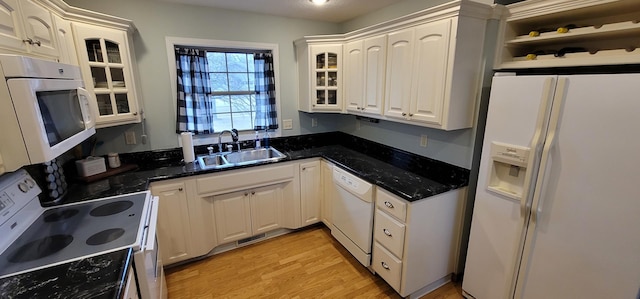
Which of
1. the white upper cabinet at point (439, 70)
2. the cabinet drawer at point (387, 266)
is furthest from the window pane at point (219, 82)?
the cabinet drawer at point (387, 266)

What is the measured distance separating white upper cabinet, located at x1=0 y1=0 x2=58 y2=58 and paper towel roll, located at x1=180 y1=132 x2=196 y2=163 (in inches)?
40.7

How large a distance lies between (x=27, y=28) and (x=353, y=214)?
230cm

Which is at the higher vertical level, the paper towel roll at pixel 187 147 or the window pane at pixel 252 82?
the window pane at pixel 252 82

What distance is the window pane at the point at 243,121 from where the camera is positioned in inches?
116

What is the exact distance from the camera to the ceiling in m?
2.36

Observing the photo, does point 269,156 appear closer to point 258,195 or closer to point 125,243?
point 258,195

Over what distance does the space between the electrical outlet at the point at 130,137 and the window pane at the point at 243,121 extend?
93 cm

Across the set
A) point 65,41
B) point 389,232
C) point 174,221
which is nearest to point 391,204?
point 389,232

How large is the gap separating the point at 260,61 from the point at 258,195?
→ 1.40 m

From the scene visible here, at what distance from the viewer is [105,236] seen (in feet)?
4.28

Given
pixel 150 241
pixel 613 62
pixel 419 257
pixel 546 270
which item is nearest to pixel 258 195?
pixel 150 241

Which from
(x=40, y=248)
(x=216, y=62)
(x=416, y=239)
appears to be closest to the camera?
(x=40, y=248)

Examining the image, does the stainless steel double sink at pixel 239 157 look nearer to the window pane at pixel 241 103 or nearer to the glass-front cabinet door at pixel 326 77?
the window pane at pixel 241 103

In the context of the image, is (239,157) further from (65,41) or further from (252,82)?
(65,41)
